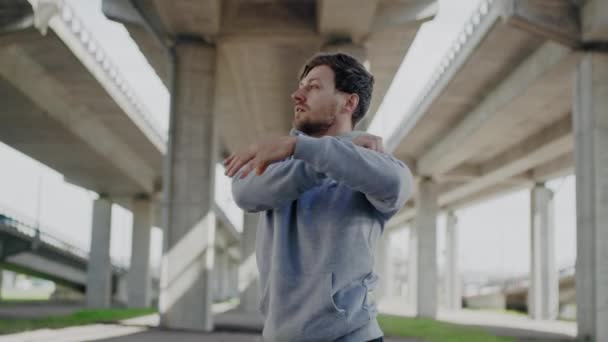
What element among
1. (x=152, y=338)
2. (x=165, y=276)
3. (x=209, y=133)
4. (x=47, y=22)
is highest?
(x=47, y=22)

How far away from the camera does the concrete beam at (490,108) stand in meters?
27.4

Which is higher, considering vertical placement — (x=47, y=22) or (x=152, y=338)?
(x=47, y=22)

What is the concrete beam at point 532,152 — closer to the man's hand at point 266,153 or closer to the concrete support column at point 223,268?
the man's hand at point 266,153

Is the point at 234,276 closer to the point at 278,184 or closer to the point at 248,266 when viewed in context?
the point at 248,266

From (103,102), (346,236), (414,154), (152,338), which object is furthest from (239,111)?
(346,236)

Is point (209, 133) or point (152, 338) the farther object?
point (209, 133)

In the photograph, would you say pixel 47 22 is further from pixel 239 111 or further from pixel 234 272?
pixel 234 272

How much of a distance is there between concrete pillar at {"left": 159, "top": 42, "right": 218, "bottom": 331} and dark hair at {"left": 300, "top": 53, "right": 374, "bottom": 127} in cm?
2408

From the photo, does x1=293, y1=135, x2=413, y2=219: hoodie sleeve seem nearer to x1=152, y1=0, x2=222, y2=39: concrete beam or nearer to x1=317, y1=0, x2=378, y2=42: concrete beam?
x1=317, y1=0, x2=378, y2=42: concrete beam

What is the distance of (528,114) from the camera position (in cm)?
3609

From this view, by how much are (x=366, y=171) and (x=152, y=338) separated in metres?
20.2

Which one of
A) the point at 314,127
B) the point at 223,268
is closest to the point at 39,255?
the point at 223,268

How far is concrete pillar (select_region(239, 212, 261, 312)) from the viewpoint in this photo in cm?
5266

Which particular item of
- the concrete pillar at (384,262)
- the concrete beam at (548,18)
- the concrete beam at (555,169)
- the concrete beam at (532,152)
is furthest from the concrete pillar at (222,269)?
the concrete beam at (548,18)
